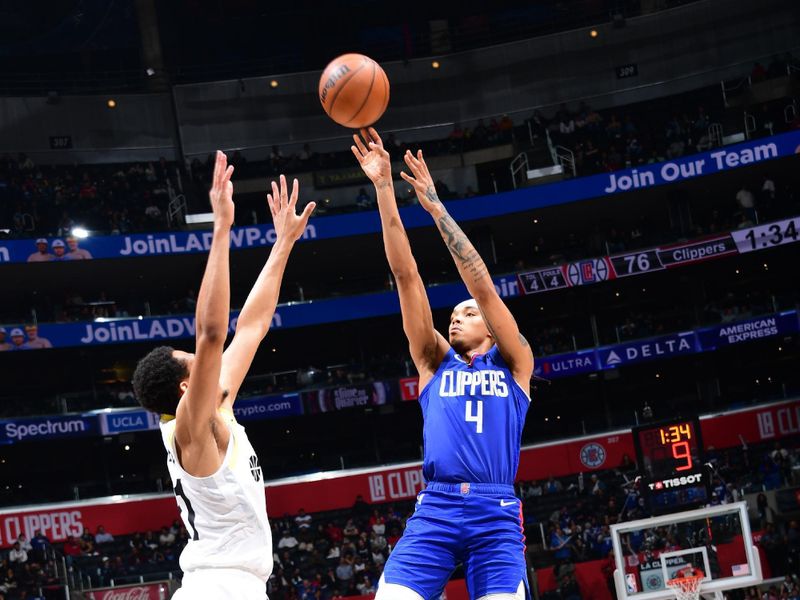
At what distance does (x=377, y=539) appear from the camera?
24547mm

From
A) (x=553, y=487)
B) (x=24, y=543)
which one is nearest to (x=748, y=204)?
(x=553, y=487)

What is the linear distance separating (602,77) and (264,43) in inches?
462

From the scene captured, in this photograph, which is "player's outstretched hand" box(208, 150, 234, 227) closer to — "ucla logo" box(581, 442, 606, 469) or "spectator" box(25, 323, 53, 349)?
"ucla logo" box(581, 442, 606, 469)

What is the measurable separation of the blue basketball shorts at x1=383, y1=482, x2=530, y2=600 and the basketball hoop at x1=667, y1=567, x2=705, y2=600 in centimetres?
968

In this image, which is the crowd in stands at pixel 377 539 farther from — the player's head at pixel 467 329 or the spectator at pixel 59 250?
the player's head at pixel 467 329

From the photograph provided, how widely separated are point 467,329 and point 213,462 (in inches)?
85.0

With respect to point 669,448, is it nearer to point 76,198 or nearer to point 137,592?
point 137,592

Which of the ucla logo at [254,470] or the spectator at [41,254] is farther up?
the spectator at [41,254]

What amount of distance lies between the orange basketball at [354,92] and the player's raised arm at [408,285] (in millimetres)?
953

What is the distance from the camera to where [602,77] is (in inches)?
1409

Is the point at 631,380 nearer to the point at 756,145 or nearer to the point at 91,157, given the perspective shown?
Answer: the point at 756,145

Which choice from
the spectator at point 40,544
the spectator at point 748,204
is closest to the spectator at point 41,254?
the spectator at point 40,544

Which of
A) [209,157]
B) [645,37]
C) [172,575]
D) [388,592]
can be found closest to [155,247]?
[209,157]

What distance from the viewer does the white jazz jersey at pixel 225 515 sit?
4254mm
